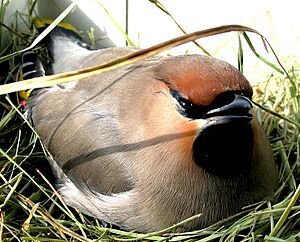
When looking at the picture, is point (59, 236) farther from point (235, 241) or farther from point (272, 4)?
point (272, 4)

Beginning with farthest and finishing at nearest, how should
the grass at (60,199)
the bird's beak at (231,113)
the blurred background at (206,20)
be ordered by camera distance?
the blurred background at (206,20) → the grass at (60,199) → the bird's beak at (231,113)

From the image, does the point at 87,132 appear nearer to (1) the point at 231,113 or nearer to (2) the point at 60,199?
(2) the point at 60,199

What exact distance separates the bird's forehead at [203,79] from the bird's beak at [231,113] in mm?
51

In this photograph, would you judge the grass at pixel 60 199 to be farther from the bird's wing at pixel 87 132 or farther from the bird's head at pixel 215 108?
the bird's head at pixel 215 108

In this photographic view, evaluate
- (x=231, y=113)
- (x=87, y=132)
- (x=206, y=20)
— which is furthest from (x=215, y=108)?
(x=206, y=20)

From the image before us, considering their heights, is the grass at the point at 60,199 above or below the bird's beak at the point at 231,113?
below

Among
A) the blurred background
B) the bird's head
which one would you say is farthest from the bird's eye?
the blurred background

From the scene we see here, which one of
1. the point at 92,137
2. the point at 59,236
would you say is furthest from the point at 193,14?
the point at 59,236

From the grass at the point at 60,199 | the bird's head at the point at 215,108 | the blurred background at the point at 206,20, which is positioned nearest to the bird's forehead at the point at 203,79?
the bird's head at the point at 215,108

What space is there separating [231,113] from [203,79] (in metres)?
0.17

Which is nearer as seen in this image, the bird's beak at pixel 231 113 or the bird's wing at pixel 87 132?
the bird's beak at pixel 231 113

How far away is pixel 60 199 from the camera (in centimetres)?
338

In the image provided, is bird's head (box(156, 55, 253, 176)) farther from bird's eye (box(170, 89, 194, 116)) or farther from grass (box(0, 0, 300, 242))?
grass (box(0, 0, 300, 242))

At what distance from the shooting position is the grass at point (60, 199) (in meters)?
3.02
